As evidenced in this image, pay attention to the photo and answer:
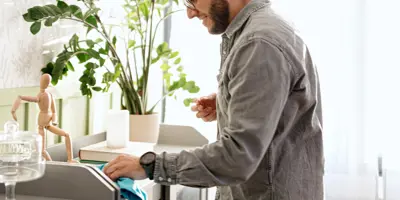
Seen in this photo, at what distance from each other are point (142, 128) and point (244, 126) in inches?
54.7

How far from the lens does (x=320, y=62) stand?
10.8 ft

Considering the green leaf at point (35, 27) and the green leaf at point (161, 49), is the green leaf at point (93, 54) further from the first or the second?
the green leaf at point (161, 49)

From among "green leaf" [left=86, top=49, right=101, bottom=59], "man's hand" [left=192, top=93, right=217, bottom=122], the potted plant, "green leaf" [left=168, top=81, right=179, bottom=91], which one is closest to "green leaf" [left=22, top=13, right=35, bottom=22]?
the potted plant

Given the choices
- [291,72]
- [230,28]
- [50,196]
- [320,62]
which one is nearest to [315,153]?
[291,72]

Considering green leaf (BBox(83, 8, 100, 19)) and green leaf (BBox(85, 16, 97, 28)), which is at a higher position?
green leaf (BBox(83, 8, 100, 19))

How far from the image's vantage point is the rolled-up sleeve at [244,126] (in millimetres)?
1277

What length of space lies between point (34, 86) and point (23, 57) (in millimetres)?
128

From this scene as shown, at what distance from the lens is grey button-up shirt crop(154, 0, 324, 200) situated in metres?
1.28

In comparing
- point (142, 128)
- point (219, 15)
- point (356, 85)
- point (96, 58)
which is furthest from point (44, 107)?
point (356, 85)

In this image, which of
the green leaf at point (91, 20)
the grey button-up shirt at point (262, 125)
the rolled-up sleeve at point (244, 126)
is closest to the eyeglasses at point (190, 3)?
the grey button-up shirt at point (262, 125)

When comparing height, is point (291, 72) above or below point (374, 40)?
below

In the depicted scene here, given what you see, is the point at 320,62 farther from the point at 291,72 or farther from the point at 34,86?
the point at 291,72

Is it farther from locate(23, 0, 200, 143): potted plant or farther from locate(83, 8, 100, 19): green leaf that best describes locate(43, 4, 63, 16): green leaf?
locate(83, 8, 100, 19): green leaf

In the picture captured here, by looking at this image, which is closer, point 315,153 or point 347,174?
point 315,153
